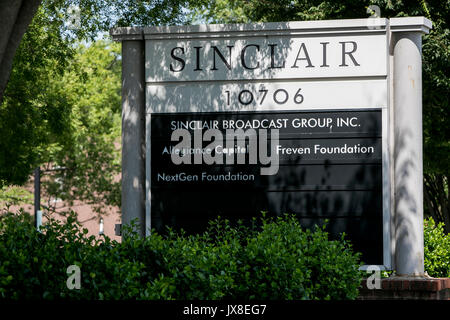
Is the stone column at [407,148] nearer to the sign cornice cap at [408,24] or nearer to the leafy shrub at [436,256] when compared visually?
the sign cornice cap at [408,24]

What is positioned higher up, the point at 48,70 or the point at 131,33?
the point at 48,70

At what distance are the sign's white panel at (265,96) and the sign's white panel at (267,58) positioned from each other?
97 mm

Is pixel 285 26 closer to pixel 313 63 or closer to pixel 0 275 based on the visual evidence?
pixel 313 63

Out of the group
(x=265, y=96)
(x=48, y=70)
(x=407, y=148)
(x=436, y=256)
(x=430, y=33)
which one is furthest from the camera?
(x=48, y=70)

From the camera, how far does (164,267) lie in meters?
5.82

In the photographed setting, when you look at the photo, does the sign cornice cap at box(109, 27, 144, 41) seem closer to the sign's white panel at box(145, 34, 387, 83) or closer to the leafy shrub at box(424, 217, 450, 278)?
the sign's white panel at box(145, 34, 387, 83)

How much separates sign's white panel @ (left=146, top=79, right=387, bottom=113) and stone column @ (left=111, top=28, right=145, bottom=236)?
0.19 m

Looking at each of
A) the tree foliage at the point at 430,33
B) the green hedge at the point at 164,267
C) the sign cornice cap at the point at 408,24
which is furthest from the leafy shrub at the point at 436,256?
the tree foliage at the point at 430,33

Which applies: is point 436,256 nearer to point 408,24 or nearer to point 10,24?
point 408,24

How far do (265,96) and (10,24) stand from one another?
11.4 feet

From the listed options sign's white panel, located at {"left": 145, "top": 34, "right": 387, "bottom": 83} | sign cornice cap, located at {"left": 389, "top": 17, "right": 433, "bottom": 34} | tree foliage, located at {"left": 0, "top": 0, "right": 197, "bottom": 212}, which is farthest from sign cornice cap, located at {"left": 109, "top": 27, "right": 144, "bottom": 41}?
sign cornice cap, located at {"left": 389, "top": 17, "right": 433, "bottom": 34}

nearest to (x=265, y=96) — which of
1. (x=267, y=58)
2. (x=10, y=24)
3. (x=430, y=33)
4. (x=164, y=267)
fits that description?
(x=267, y=58)

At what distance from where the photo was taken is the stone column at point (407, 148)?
8953 mm
